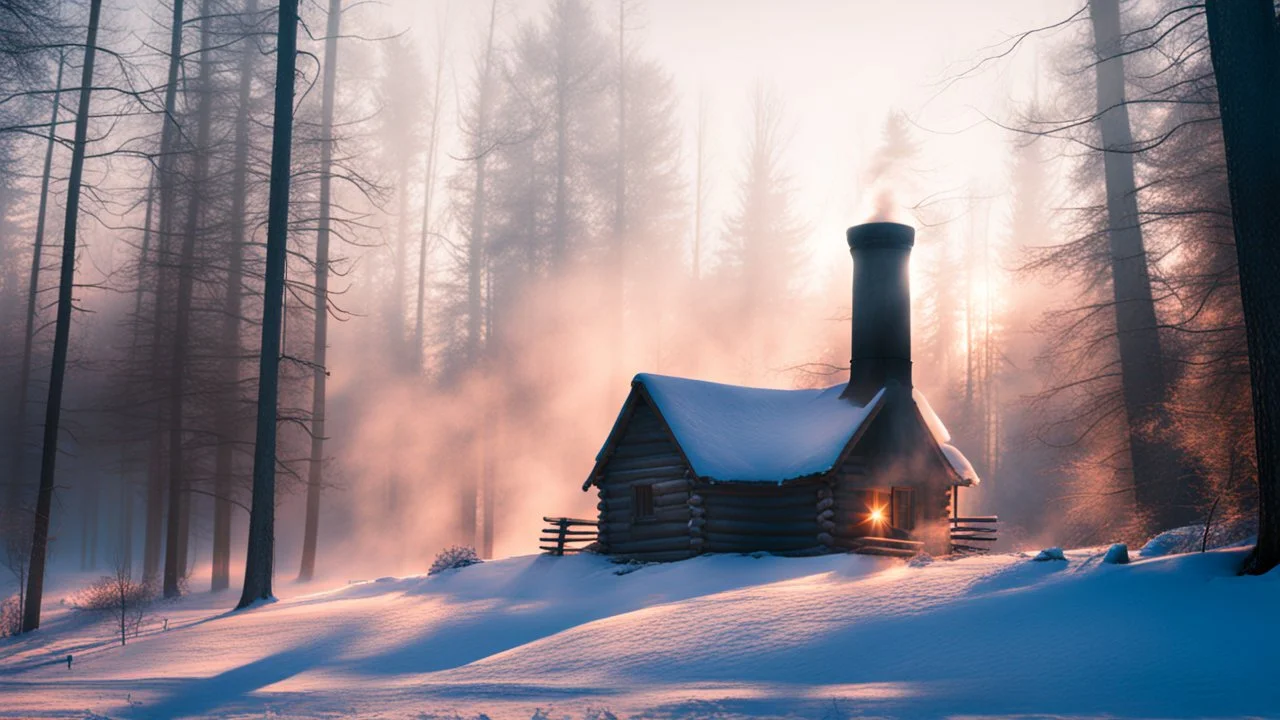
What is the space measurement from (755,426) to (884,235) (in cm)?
509

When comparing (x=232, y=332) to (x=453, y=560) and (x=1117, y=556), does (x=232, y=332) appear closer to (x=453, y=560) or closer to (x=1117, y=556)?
(x=453, y=560)

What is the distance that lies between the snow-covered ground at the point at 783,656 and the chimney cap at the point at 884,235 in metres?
8.33

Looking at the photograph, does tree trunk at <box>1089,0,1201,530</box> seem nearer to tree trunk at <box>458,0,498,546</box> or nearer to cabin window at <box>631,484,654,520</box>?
cabin window at <box>631,484,654,520</box>

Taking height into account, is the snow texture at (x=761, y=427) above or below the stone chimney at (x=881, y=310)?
below

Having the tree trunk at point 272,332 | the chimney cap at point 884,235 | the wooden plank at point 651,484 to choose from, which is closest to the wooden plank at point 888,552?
the wooden plank at point 651,484

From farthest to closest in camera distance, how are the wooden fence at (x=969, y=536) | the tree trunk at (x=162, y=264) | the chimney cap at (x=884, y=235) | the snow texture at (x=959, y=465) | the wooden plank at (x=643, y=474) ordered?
the tree trunk at (x=162, y=264)
the wooden fence at (x=969, y=536)
the chimney cap at (x=884, y=235)
the snow texture at (x=959, y=465)
the wooden plank at (x=643, y=474)

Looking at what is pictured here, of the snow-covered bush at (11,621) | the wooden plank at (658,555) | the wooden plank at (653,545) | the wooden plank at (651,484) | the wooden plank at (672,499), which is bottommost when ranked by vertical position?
the snow-covered bush at (11,621)

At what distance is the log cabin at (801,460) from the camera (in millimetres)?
19266

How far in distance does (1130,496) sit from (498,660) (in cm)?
1592

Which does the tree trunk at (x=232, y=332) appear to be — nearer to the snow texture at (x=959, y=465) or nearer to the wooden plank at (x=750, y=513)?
the wooden plank at (x=750, y=513)

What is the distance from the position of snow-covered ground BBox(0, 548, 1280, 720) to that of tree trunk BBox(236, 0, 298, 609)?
2.99 metres

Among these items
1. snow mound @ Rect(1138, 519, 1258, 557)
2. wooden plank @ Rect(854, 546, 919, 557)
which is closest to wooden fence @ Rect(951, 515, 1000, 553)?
wooden plank @ Rect(854, 546, 919, 557)

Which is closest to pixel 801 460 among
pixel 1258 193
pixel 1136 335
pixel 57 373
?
pixel 1136 335

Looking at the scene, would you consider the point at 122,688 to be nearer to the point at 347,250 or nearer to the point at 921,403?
the point at 921,403
